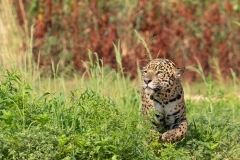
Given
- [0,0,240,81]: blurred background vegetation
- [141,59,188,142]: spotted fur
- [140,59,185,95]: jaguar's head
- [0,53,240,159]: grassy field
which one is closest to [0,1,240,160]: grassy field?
[0,53,240,159]: grassy field

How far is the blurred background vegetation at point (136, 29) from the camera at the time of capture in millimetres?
14969

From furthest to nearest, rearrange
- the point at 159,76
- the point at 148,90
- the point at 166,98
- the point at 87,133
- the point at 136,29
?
the point at 136,29 < the point at 166,98 < the point at 159,76 < the point at 148,90 < the point at 87,133

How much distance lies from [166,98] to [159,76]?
256 mm

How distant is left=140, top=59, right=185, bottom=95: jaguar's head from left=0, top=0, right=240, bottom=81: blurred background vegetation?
657 centimetres

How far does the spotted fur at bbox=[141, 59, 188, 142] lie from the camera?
803 centimetres

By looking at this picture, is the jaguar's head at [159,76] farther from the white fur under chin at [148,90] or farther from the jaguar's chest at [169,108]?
the jaguar's chest at [169,108]

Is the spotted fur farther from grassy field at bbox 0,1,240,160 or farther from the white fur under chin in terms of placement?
grassy field at bbox 0,1,240,160

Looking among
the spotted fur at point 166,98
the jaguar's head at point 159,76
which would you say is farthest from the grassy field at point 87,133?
the jaguar's head at point 159,76

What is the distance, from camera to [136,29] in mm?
15188

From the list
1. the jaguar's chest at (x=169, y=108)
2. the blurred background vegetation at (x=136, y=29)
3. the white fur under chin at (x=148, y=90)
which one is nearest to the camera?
the white fur under chin at (x=148, y=90)

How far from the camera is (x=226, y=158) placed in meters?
8.27

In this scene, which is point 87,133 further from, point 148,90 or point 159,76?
point 159,76

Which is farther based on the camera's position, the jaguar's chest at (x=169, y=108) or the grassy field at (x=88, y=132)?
the jaguar's chest at (x=169, y=108)

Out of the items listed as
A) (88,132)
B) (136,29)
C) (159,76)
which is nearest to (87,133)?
(88,132)
